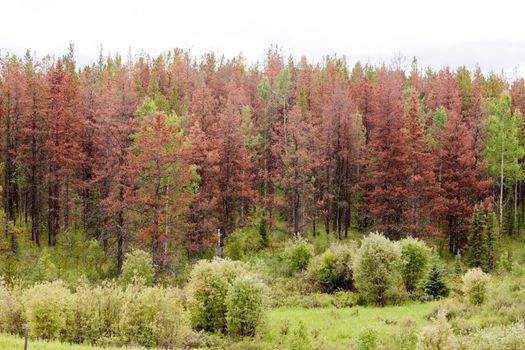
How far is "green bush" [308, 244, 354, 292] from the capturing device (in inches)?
1630

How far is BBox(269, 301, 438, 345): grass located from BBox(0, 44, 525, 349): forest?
0.80 ft

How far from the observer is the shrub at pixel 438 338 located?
64.3 feet

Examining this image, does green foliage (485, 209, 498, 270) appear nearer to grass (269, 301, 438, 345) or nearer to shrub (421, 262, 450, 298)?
shrub (421, 262, 450, 298)

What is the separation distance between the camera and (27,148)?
4912 centimetres

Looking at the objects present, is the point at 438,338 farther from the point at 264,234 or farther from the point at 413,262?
the point at 264,234

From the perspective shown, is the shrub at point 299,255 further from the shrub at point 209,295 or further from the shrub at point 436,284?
the shrub at point 209,295

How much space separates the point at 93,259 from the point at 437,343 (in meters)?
35.2

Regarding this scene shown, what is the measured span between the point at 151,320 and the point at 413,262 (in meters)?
23.2

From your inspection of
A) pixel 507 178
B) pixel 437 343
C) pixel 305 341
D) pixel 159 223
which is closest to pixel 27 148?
pixel 159 223

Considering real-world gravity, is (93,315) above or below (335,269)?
below

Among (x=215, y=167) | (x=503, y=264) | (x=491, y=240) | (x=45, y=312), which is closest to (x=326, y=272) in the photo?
(x=215, y=167)

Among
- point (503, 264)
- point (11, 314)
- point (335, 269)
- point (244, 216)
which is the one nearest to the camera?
point (11, 314)

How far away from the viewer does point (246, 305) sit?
29781 millimetres

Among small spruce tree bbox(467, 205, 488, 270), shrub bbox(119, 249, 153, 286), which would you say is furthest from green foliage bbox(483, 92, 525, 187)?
shrub bbox(119, 249, 153, 286)
